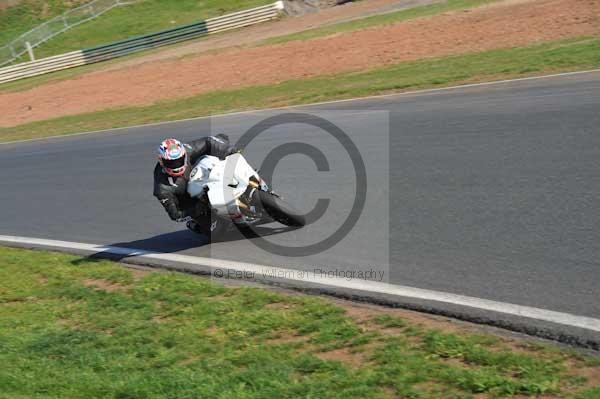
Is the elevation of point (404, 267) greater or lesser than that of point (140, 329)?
greater

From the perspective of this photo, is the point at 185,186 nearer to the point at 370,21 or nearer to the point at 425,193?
the point at 425,193

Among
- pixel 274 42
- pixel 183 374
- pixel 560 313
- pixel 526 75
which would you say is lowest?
pixel 183 374

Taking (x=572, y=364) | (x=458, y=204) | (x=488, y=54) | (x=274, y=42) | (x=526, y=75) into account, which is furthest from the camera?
(x=274, y=42)

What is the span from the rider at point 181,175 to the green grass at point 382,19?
19294mm

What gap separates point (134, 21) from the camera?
4356 centimetres

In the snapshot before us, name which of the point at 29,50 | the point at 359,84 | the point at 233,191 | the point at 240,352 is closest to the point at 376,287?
the point at 240,352

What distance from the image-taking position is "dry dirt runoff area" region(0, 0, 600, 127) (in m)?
21.2

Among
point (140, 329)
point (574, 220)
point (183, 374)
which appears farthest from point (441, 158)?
point (183, 374)

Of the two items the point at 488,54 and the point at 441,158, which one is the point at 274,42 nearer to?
the point at 488,54

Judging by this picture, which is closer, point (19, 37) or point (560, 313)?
point (560, 313)

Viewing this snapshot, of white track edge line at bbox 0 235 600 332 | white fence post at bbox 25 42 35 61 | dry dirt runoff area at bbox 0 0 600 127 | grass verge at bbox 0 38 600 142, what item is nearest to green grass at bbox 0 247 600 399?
white track edge line at bbox 0 235 600 332

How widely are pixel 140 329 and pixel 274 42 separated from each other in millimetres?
23831

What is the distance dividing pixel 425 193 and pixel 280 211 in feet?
6.05

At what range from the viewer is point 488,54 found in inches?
754
